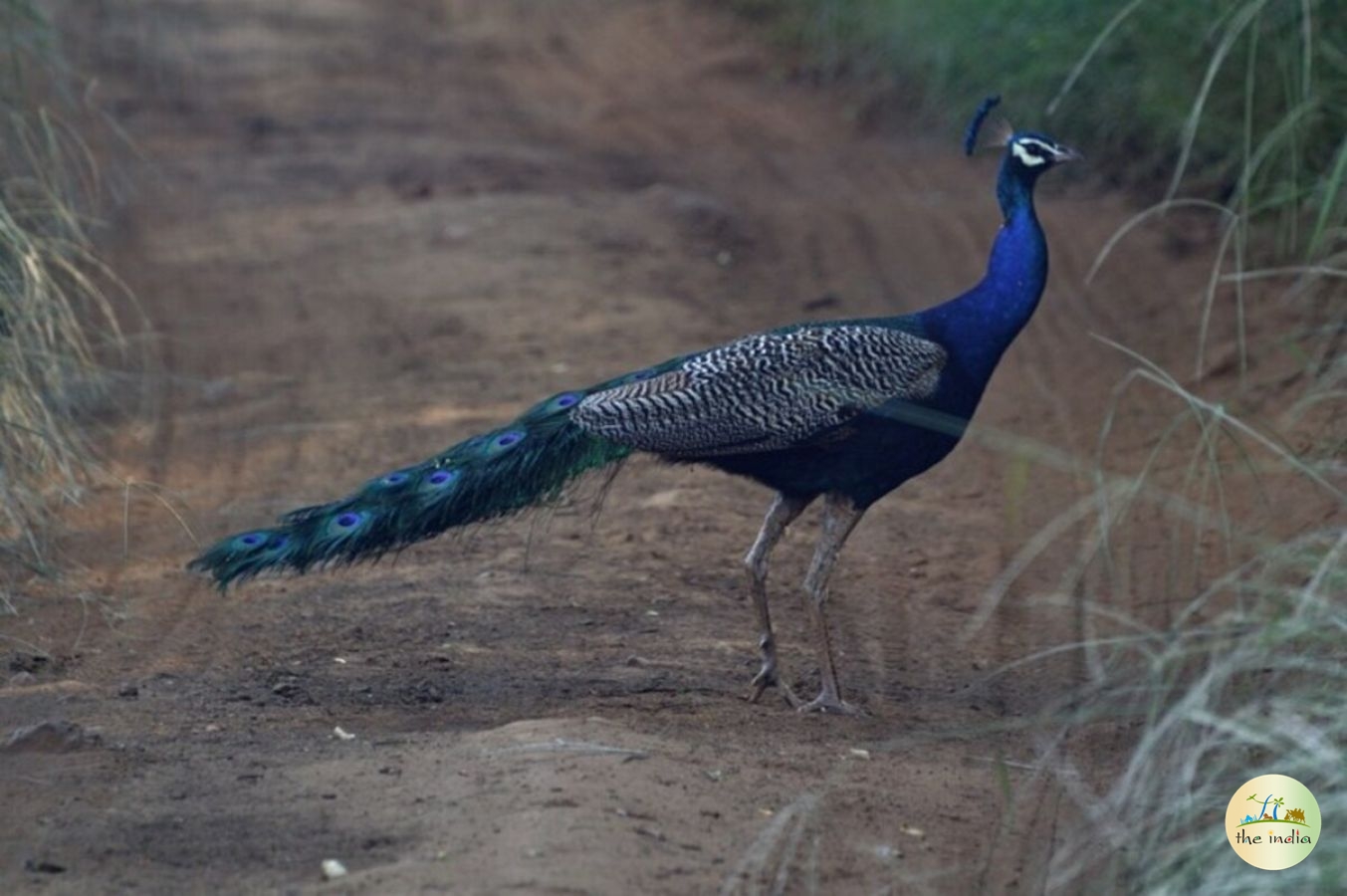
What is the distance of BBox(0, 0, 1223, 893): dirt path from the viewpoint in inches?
173

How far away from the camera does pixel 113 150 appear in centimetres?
1267

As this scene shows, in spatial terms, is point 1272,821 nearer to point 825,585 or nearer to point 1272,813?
point 1272,813

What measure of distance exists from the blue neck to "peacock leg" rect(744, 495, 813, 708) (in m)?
0.63

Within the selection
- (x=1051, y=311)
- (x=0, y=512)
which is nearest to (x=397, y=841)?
(x=0, y=512)

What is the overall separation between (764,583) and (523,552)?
4.35 feet

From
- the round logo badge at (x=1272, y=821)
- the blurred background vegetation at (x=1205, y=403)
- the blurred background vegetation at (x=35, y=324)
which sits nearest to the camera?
the round logo badge at (x=1272, y=821)

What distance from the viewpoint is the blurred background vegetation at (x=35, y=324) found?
247 inches

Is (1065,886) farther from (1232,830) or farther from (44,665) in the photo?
(44,665)

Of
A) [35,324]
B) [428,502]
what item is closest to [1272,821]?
[428,502]

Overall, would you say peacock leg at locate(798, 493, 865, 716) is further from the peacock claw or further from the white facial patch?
the white facial patch

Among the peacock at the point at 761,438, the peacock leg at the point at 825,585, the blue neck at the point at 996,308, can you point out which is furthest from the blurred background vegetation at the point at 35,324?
the blue neck at the point at 996,308

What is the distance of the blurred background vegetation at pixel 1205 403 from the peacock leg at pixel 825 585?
65 cm

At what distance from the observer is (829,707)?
5.61 m

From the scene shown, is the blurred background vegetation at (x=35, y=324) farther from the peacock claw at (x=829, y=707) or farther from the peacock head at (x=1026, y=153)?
the peacock head at (x=1026, y=153)
